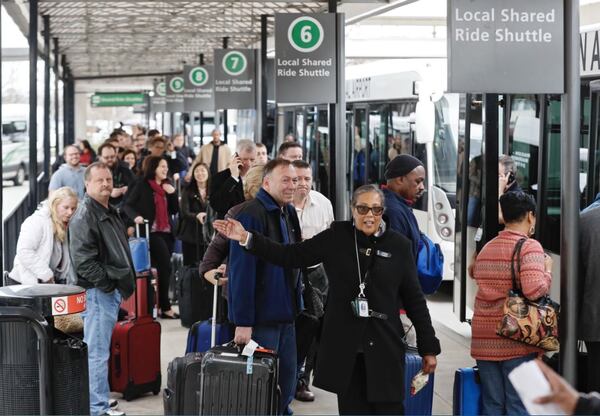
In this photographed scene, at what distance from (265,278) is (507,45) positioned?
2008mm

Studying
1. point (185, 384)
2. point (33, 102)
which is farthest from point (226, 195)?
point (33, 102)

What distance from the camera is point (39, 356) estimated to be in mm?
5254

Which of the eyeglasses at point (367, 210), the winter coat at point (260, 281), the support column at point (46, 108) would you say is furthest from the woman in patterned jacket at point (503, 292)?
the support column at point (46, 108)

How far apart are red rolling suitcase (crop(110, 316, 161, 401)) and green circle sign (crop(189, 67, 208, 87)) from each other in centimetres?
1670

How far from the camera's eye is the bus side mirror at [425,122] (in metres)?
14.4

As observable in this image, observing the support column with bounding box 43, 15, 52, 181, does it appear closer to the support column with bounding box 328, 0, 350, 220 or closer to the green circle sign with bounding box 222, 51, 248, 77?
the green circle sign with bounding box 222, 51, 248, 77

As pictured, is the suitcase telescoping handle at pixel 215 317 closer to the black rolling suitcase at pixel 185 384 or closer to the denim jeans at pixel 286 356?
the denim jeans at pixel 286 356

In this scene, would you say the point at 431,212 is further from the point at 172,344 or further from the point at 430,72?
the point at 172,344

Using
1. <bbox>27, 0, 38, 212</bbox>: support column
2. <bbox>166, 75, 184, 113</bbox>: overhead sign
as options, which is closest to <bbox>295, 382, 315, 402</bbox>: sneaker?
<bbox>27, 0, 38, 212</bbox>: support column

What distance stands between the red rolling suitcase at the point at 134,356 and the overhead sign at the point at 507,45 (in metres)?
4.03

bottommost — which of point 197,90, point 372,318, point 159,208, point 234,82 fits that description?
point 372,318

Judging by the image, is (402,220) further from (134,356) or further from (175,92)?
(175,92)

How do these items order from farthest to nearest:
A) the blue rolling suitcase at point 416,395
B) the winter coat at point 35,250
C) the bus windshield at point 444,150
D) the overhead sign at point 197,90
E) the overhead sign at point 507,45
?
the overhead sign at point 197,90
the bus windshield at point 444,150
the winter coat at point 35,250
the blue rolling suitcase at point 416,395
the overhead sign at point 507,45

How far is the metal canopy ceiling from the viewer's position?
2006 cm
